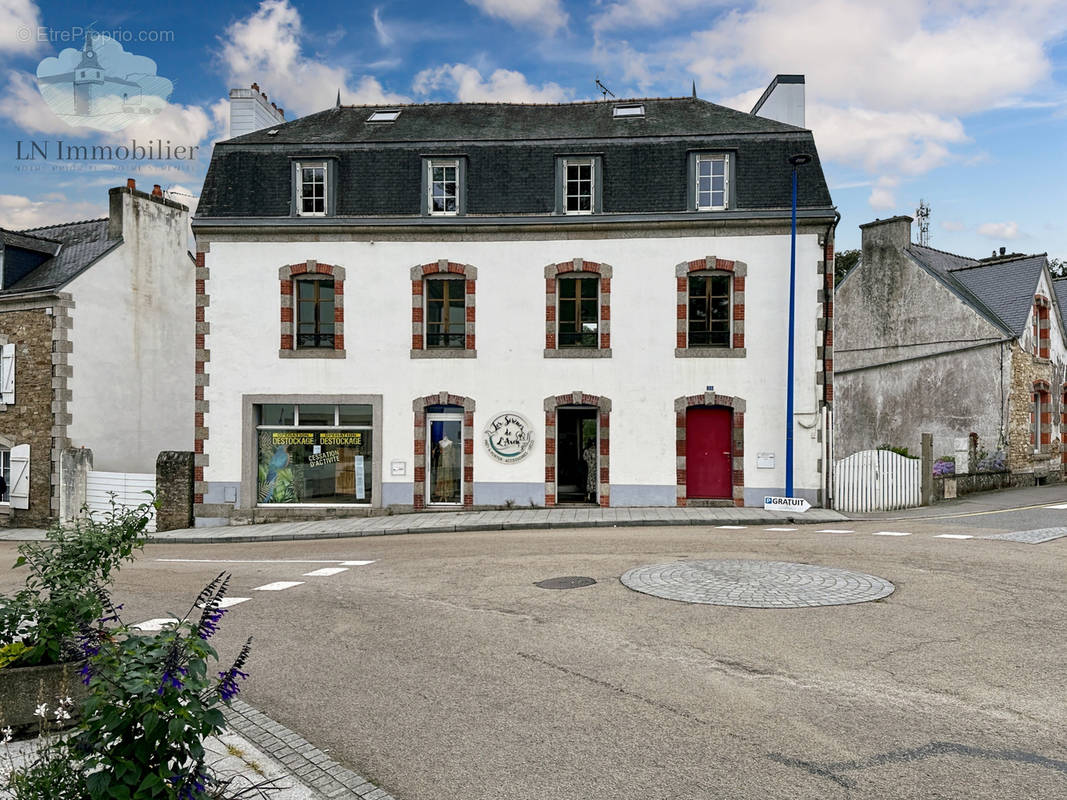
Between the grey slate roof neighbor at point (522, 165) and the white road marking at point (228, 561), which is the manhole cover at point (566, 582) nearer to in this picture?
the white road marking at point (228, 561)

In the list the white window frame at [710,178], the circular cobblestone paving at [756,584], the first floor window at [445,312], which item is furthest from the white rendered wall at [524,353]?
the circular cobblestone paving at [756,584]

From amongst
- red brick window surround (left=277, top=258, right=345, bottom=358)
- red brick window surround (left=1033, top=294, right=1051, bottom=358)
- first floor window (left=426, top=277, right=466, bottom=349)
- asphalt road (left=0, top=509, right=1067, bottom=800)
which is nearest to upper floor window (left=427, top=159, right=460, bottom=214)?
first floor window (left=426, top=277, right=466, bottom=349)

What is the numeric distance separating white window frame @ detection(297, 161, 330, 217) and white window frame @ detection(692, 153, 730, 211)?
9.03 meters

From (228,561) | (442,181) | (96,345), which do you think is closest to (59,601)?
(228,561)

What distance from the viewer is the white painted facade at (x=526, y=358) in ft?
58.8

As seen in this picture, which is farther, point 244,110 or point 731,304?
point 244,110

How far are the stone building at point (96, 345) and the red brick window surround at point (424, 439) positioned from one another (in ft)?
35.1

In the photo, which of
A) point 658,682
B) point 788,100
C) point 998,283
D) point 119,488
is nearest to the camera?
point 658,682

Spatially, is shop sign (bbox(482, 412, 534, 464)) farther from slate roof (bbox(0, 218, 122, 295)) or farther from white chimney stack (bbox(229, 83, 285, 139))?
slate roof (bbox(0, 218, 122, 295))

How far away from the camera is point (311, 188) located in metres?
19.0

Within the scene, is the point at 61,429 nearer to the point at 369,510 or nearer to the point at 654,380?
the point at 369,510

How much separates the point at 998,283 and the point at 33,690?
96.9 ft

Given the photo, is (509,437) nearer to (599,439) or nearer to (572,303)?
(599,439)

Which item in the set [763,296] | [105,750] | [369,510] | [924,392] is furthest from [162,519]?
[924,392]
